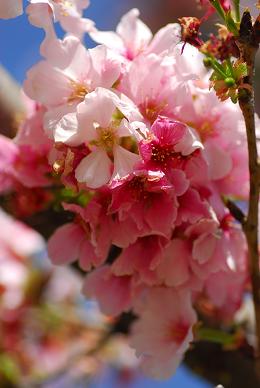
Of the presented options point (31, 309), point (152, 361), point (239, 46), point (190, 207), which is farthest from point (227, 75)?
point (31, 309)

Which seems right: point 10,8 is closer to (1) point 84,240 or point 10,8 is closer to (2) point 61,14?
(2) point 61,14

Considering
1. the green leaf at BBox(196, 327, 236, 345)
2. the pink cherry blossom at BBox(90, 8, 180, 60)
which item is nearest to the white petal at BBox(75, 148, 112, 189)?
the pink cherry blossom at BBox(90, 8, 180, 60)

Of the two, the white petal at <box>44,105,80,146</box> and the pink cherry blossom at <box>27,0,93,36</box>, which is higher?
the pink cherry blossom at <box>27,0,93,36</box>

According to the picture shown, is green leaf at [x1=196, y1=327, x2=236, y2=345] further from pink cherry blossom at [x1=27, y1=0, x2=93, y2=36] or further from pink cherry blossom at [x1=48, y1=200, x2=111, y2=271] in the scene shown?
pink cherry blossom at [x1=27, y1=0, x2=93, y2=36]

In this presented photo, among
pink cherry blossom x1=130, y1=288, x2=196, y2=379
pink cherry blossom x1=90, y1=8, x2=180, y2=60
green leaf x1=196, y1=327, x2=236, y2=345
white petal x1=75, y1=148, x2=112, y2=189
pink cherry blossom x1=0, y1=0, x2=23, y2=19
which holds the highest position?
pink cherry blossom x1=0, y1=0, x2=23, y2=19

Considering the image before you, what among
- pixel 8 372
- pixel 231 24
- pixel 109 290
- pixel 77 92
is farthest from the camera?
pixel 8 372

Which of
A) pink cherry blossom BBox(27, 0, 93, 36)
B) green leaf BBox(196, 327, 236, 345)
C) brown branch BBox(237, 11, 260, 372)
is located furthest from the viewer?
green leaf BBox(196, 327, 236, 345)

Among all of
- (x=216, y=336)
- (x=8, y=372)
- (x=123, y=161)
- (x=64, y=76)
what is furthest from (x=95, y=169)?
(x=8, y=372)

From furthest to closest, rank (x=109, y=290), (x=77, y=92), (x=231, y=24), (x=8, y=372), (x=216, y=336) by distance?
(x=8, y=372) → (x=216, y=336) → (x=109, y=290) → (x=77, y=92) → (x=231, y=24)
